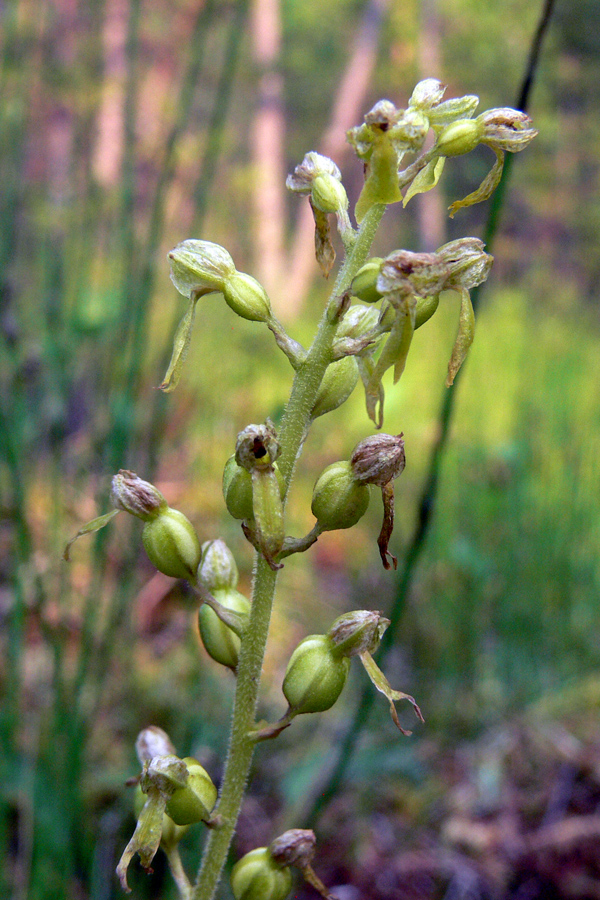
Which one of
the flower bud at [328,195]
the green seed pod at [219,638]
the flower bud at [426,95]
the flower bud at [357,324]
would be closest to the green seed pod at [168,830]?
the green seed pod at [219,638]

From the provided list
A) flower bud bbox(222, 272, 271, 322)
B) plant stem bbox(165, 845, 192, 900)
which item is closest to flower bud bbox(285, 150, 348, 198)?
flower bud bbox(222, 272, 271, 322)

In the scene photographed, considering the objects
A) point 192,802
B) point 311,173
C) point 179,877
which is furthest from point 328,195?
point 179,877

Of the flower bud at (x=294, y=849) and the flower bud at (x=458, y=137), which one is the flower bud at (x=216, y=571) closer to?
the flower bud at (x=294, y=849)

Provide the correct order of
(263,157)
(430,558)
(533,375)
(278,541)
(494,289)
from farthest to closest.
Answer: (263,157) → (494,289) → (533,375) → (430,558) → (278,541)

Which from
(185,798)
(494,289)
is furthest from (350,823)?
(494,289)

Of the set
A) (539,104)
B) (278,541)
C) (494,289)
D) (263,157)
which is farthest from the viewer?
(263,157)

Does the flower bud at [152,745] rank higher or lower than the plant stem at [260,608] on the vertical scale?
lower

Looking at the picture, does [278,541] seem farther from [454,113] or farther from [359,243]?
[454,113]
